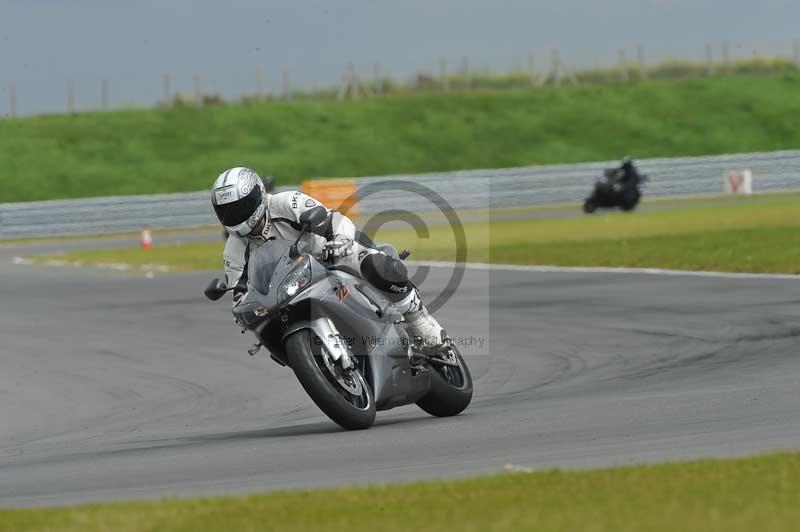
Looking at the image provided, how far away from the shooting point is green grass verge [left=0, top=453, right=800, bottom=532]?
5848 millimetres

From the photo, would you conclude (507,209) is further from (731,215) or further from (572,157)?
(572,157)

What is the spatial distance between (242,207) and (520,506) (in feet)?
11.8

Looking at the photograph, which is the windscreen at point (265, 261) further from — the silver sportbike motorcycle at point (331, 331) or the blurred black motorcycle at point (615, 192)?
the blurred black motorcycle at point (615, 192)

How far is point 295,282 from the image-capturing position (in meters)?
9.22

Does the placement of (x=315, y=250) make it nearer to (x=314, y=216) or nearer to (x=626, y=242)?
(x=314, y=216)

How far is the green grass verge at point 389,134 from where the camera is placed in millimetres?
53500

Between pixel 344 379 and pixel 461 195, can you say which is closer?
pixel 344 379

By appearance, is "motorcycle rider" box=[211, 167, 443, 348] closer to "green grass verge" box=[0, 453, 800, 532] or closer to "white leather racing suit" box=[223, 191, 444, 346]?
"white leather racing suit" box=[223, 191, 444, 346]

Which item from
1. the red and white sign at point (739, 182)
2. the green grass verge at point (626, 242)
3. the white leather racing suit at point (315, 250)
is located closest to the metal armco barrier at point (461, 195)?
the red and white sign at point (739, 182)

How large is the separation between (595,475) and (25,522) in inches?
95.7

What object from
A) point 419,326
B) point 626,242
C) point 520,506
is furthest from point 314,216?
point 626,242

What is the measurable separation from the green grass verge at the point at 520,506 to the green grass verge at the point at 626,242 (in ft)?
45.0

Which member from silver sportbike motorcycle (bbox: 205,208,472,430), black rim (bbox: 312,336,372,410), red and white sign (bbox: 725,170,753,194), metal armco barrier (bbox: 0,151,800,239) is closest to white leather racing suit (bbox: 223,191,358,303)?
silver sportbike motorcycle (bbox: 205,208,472,430)

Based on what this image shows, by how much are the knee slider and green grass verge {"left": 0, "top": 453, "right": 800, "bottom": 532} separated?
2882 millimetres
